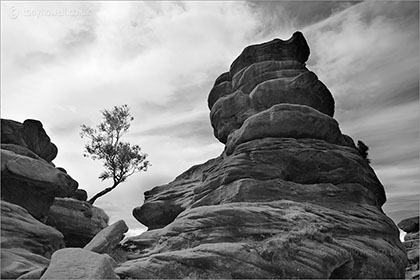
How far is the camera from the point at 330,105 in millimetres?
33219

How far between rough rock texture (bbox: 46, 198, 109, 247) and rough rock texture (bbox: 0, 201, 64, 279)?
831cm

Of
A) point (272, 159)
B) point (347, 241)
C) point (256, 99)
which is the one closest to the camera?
point (347, 241)

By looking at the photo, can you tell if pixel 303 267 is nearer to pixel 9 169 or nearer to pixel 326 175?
pixel 326 175

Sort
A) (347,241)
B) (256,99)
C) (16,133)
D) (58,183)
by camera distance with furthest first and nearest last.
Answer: (16,133) → (256,99) → (58,183) → (347,241)

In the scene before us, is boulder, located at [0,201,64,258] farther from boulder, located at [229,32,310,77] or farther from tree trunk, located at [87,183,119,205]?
boulder, located at [229,32,310,77]

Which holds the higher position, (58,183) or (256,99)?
(256,99)

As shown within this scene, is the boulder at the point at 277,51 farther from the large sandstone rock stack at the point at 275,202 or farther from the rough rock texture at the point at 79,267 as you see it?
the rough rock texture at the point at 79,267

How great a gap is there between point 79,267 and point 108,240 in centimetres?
683

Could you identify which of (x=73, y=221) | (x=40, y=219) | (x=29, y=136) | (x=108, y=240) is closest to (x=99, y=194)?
(x=73, y=221)

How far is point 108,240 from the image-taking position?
21984 millimetres

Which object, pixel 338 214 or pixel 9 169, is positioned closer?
pixel 338 214

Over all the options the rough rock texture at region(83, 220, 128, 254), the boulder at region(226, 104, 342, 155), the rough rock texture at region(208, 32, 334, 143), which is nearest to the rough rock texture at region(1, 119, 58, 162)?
the rough rock texture at region(83, 220, 128, 254)

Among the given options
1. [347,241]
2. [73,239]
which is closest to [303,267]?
[347,241]

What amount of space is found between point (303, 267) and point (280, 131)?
1277 centimetres
